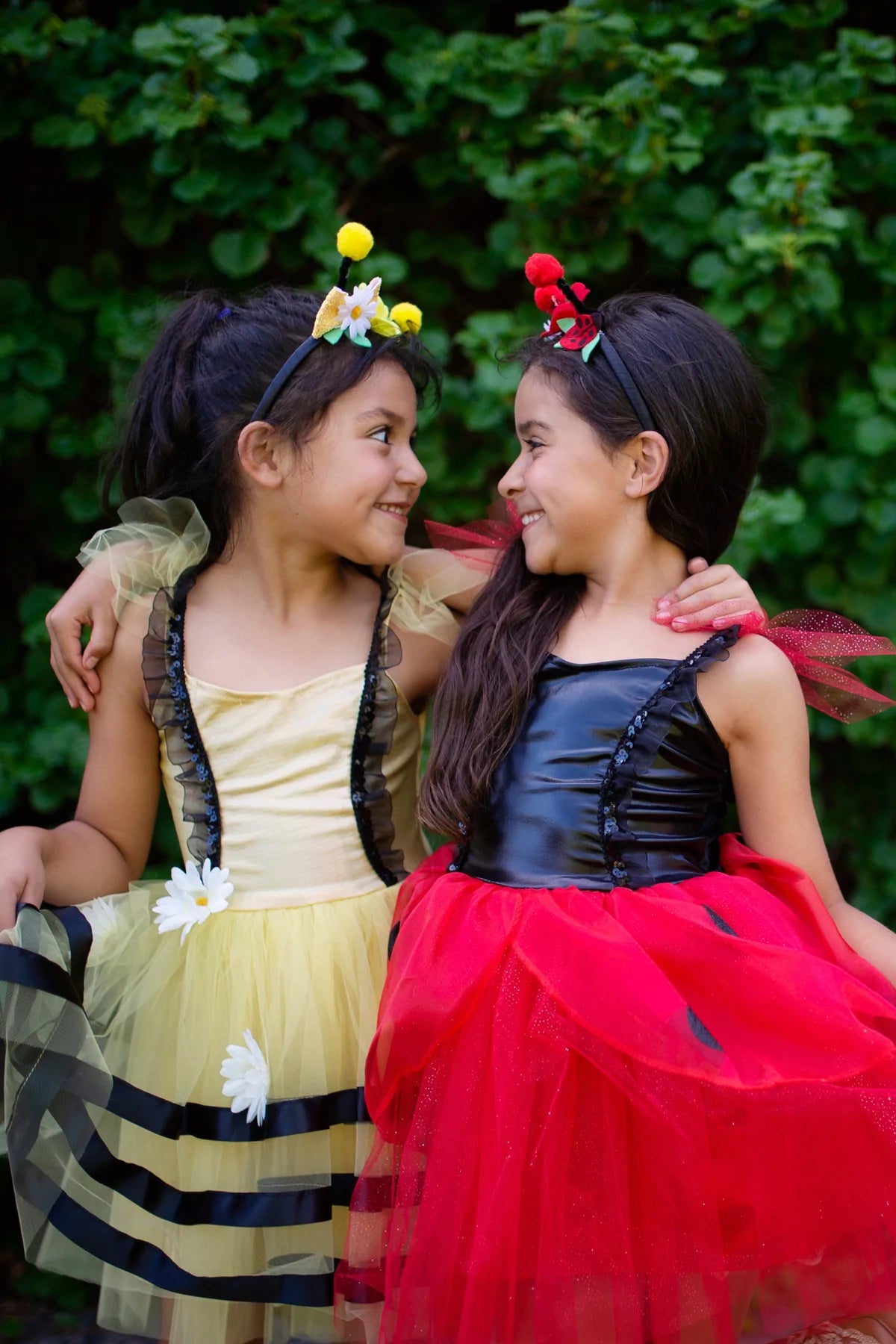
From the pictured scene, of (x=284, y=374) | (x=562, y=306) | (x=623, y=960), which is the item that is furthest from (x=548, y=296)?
(x=623, y=960)

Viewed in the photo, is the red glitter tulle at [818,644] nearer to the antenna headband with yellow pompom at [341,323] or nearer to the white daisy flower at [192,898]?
the antenna headband with yellow pompom at [341,323]

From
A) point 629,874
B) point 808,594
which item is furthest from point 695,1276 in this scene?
point 808,594

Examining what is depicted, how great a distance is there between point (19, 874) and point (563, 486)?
893 mm

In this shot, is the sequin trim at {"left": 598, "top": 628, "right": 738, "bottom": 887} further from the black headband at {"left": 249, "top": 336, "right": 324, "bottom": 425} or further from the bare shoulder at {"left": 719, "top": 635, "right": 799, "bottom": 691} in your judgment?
the black headband at {"left": 249, "top": 336, "right": 324, "bottom": 425}

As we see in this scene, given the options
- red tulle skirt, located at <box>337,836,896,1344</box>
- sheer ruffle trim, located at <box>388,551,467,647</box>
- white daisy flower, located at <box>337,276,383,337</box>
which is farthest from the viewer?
sheer ruffle trim, located at <box>388,551,467,647</box>

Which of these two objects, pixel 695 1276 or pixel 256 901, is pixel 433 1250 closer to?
pixel 695 1276

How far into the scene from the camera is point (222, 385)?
185cm

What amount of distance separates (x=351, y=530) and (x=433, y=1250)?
945mm

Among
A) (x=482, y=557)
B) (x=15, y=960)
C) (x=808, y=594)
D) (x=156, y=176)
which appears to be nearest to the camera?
(x=15, y=960)

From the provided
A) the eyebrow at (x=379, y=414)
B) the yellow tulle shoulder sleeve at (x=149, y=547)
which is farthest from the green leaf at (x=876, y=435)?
the yellow tulle shoulder sleeve at (x=149, y=547)

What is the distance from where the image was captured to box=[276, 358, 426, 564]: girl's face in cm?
177

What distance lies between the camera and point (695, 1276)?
4.43ft

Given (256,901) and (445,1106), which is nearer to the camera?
(445,1106)

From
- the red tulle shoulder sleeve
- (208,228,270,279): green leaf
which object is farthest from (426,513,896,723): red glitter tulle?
(208,228,270,279): green leaf
